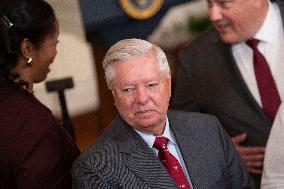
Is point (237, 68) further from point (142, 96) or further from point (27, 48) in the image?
point (27, 48)

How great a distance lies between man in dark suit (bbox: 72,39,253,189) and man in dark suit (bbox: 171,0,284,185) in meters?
0.46

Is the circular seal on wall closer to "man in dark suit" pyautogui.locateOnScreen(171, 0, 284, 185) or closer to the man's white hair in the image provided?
"man in dark suit" pyautogui.locateOnScreen(171, 0, 284, 185)

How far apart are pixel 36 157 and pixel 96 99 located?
194 centimetres

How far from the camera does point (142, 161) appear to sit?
1575 millimetres

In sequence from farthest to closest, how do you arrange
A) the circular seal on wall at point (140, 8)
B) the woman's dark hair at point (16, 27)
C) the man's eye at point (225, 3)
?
the circular seal on wall at point (140, 8) → the man's eye at point (225, 3) → the woman's dark hair at point (16, 27)

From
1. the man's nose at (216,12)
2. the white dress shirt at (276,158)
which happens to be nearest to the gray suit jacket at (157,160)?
the white dress shirt at (276,158)

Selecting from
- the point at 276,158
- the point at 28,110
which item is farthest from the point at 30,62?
the point at 276,158

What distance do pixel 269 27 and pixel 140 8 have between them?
112cm

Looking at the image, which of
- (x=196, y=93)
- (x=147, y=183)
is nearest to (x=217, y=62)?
(x=196, y=93)

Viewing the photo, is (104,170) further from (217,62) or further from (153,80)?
(217,62)

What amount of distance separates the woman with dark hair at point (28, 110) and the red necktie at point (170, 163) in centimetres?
36

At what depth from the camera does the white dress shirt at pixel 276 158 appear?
1677 millimetres

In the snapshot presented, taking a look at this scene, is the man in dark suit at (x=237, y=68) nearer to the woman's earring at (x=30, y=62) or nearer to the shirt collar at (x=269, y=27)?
the shirt collar at (x=269, y=27)

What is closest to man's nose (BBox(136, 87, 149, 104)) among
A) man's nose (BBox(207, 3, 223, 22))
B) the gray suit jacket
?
the gray suit jacket
